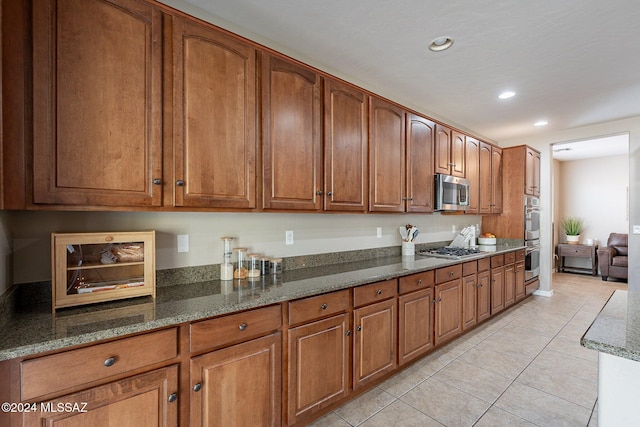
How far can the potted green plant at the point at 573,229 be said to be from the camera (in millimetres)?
6809

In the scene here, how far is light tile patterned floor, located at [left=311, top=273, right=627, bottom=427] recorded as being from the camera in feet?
6.48

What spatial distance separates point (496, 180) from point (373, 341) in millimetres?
3535

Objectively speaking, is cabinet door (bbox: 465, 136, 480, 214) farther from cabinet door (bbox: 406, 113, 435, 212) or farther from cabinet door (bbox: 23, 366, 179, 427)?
cabinet door (bbox: 23, 366, 179, 427)

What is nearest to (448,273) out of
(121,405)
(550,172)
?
(121,405)

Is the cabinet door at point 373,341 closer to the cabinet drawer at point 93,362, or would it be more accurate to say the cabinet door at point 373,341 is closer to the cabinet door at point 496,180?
the cabinet drawer at point 93,362

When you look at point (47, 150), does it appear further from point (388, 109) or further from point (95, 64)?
point (388, 109)

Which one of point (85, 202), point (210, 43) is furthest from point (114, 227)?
point (210, 43)

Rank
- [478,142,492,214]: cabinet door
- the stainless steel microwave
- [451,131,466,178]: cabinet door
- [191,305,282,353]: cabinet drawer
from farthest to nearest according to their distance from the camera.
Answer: [478,142,492,214]: cabinet door < [451,131,466,178]: cabinet door < the stainless steel microwave < [191,305,282,353]: cabinet drawer

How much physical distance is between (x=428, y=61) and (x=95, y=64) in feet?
7.57

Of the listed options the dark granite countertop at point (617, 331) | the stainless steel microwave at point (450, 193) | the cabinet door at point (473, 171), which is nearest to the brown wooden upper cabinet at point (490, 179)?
the cabinet door at point (473, 171)

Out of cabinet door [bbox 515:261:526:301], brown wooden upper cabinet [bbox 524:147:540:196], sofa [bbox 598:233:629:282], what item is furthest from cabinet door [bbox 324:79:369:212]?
sofa [bbox 598:233:629:282]

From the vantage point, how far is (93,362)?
113cm

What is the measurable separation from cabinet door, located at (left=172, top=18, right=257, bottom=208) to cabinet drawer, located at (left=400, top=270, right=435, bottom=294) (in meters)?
1.36

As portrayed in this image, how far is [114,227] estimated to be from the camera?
166cm
